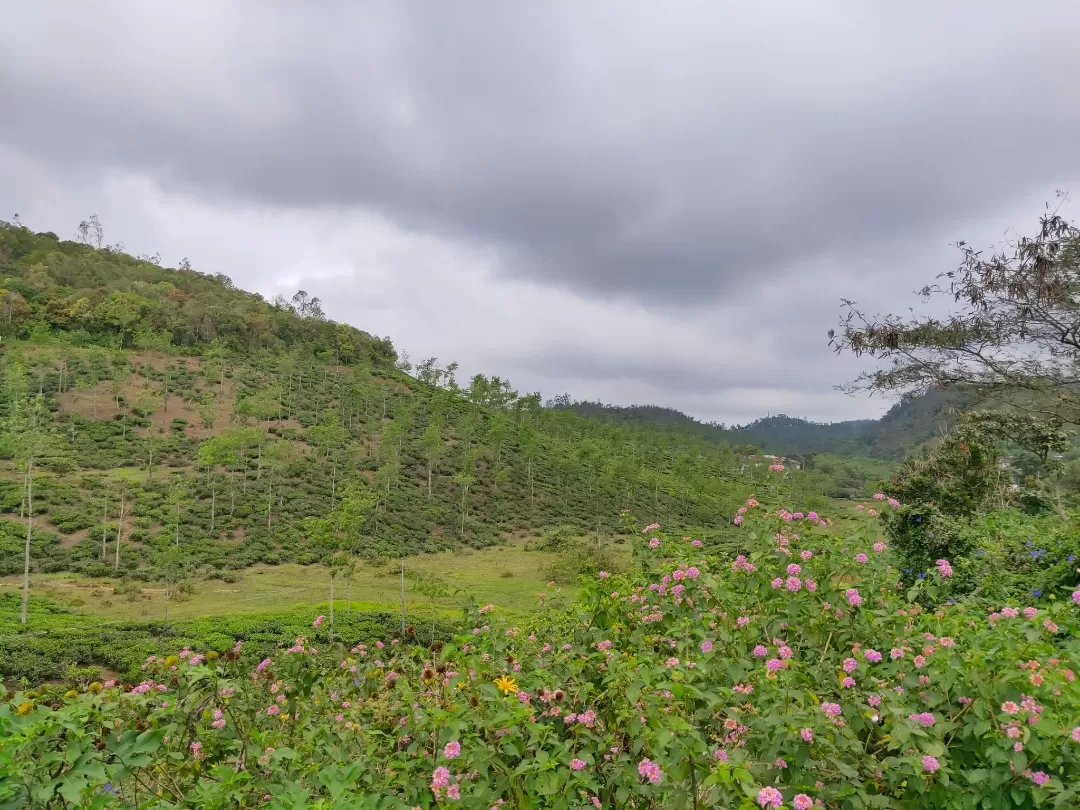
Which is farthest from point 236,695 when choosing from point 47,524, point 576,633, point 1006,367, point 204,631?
point 47,524

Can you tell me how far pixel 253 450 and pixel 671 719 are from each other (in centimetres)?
3908

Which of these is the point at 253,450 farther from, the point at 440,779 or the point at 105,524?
the point at 440,779

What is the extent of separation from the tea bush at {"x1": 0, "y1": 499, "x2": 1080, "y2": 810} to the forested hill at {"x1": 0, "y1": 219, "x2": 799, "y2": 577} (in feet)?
5.00

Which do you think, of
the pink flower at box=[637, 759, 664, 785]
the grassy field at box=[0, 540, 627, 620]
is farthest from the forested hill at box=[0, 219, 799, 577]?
the pink flower at box=[637, 759, 664, 785]

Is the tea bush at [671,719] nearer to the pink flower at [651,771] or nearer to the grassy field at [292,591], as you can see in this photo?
the pink flower at [651,771]

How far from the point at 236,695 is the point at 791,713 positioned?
242cm

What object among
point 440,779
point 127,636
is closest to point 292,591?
point 127,636

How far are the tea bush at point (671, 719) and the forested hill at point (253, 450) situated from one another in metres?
1.52

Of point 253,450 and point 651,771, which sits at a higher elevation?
point 253,450

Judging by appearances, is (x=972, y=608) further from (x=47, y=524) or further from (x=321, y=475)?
(x=321, y=475)

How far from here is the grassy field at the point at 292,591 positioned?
57.2 feet

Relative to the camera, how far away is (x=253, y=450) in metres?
36.2

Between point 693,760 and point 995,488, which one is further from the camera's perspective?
point 995,488

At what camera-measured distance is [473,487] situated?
40000 millimetres
